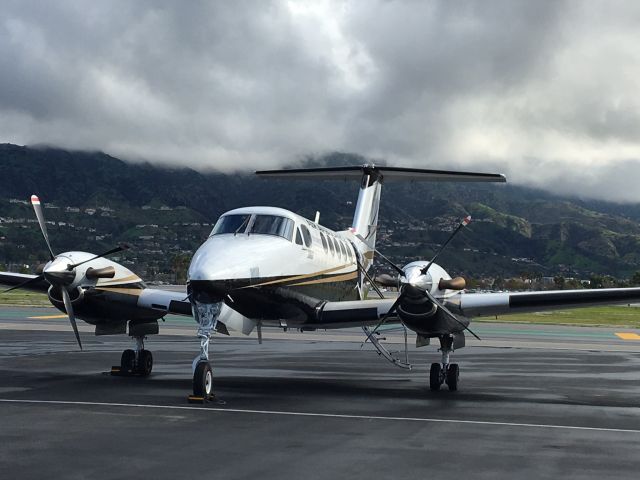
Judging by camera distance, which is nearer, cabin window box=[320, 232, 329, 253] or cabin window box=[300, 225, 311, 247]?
cabin window box=[300, 225, 311, 247]

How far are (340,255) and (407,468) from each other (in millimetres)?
12016

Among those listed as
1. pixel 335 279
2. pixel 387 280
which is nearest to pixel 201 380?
pixel 387 280

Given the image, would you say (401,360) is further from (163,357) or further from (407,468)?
(407,468)

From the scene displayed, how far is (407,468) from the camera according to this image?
930 cm

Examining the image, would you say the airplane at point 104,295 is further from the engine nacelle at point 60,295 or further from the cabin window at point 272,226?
the cabin window at point 272,226

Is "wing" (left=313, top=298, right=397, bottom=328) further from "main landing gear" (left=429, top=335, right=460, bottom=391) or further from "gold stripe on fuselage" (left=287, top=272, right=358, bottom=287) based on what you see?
"main landing gear" (left=429, top=335, right=460, bottom=391)

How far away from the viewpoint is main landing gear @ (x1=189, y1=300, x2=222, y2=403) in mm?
14594

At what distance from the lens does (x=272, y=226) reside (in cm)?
1723

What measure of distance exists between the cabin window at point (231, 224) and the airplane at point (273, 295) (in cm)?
2

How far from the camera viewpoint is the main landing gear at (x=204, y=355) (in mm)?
14594

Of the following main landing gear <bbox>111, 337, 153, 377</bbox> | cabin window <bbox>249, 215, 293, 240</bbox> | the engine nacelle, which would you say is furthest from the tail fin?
the engine nacelle

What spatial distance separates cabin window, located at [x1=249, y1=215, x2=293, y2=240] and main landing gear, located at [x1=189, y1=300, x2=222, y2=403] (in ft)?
7.09

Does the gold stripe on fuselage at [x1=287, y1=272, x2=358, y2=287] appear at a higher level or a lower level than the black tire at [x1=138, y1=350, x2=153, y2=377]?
higher

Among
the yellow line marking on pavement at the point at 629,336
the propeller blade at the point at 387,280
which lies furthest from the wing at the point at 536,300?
the yellow line marking on pavement at the point at 629,336
